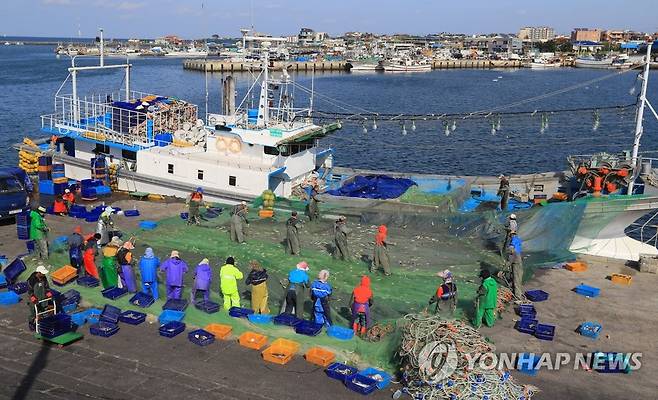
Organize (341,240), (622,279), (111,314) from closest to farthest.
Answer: (111,314), (341,240), (622,279)

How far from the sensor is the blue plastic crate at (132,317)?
13617 mm

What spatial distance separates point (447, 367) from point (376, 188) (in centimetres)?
1299

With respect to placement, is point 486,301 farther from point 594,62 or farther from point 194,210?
point 594,62

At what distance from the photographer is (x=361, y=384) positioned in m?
11.0

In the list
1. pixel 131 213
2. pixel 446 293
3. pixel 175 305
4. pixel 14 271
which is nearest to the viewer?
pixel 446 293

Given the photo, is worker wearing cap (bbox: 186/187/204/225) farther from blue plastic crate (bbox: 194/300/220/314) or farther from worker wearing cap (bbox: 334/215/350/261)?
blue plastic crate (bbox: 194/300/220/314)

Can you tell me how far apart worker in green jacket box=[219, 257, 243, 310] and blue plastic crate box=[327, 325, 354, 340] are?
2456 mm

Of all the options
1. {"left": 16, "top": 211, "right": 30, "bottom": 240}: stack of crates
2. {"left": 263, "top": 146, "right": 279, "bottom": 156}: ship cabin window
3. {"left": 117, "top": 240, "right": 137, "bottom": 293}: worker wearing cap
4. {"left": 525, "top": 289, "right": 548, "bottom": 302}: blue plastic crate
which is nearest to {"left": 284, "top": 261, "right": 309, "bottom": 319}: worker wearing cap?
{"left": 117, "top": 240, "right": 137, "bottom": 293}: worker wearing cap

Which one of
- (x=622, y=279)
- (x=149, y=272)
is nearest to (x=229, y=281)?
(x=149, y=272)

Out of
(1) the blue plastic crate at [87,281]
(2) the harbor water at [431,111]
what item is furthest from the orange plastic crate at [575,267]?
(1) the blue plastic crate at [87,281]

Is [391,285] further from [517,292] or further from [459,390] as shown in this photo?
[459,390]

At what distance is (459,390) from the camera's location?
388 inches

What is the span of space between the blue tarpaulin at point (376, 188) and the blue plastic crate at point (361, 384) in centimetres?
1146

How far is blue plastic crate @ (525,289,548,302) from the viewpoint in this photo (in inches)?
612
